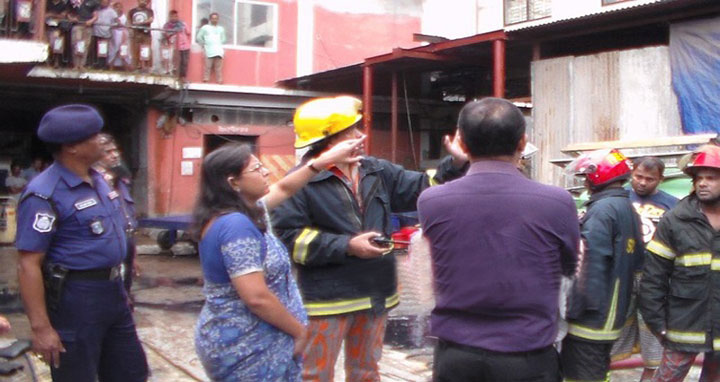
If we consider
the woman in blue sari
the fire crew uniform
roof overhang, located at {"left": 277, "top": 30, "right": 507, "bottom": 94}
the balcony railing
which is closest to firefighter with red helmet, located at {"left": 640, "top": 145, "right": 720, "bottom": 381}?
the fire crew uniform

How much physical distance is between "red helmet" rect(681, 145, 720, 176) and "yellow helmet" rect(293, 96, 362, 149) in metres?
2.08

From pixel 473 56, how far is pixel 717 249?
1076 cm

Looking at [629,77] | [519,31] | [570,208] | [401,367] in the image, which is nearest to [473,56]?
[519,31]

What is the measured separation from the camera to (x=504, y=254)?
242 centimetres

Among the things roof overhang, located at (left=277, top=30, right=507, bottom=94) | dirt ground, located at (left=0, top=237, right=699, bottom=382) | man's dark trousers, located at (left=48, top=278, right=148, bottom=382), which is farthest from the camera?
roof overhang, located at (left=277, top=30, right=507, bottom=94)

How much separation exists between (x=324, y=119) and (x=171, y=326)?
193 inches

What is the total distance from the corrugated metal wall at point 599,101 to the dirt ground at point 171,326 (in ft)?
17.2

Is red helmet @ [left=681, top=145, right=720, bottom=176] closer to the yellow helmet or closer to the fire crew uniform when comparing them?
the fire crew uniform

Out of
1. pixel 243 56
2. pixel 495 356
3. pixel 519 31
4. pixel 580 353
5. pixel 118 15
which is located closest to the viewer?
pixel 495 356

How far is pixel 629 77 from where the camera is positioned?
11.8 m

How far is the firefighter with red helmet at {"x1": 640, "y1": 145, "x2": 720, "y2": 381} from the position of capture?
4.23m

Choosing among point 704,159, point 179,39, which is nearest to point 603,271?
point 704,159

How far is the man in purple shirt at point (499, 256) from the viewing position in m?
2.41

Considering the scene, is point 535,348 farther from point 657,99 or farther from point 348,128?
point 657,99
